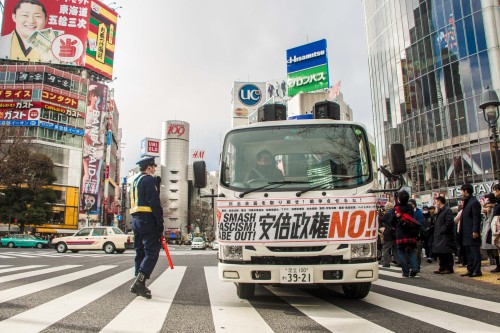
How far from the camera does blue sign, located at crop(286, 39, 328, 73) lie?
150 feet

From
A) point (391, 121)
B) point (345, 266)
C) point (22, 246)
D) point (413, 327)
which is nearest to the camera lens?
point (413, 327)

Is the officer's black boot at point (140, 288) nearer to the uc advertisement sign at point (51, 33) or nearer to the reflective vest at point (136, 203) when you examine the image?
the reflective vest at point (136, 203)

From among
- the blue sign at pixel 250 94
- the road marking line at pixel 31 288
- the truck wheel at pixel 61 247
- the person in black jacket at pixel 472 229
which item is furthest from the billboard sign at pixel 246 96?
the road marking line at pixel 31 288

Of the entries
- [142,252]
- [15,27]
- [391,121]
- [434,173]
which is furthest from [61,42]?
[142,252]

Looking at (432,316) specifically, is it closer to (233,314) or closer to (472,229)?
(233,314)

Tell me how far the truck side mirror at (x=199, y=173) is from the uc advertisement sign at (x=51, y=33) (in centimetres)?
5623

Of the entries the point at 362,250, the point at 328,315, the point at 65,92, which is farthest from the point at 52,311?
the point at 65,92

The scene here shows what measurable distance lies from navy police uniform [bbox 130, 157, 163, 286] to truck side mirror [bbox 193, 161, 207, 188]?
0.54 meters

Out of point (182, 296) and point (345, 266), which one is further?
point (182, 296)

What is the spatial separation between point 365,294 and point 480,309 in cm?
121

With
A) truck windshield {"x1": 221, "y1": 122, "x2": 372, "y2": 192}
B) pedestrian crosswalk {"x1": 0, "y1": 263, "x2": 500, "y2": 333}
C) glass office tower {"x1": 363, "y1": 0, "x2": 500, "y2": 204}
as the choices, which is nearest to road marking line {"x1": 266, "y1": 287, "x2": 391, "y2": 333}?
pedestrian crosswalk {"x1": 0, "y1": 263, "x2": 500, "y2": 333}

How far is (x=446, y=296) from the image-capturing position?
5062 mm

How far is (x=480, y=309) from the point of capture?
4.16m

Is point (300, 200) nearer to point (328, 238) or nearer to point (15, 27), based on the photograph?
point (328, 238)
